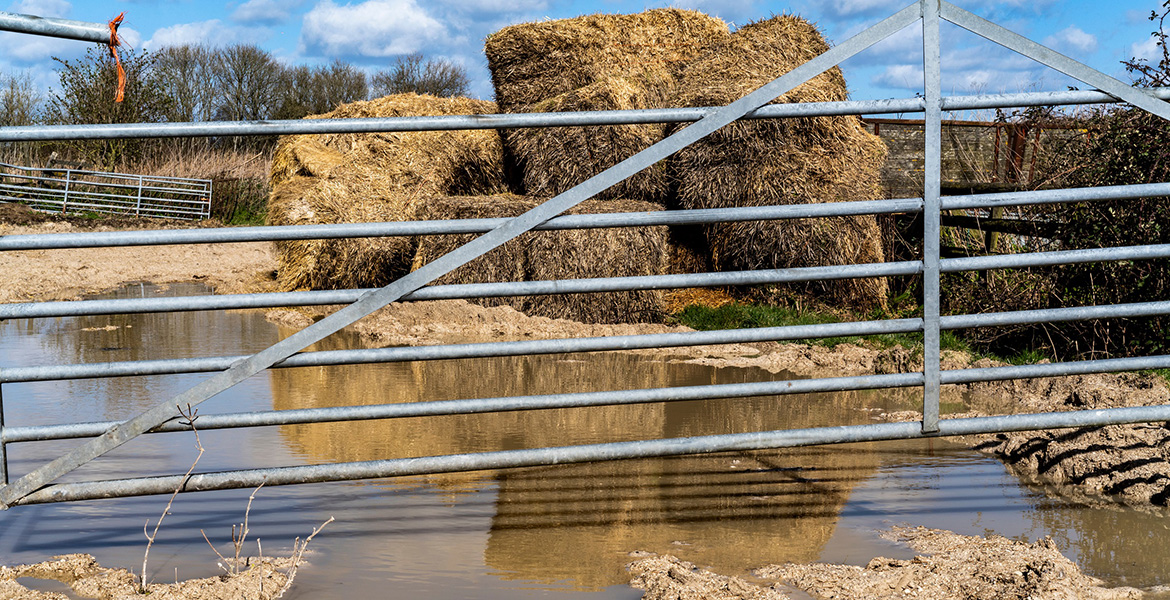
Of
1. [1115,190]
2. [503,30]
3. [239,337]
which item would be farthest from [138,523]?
[503,30]

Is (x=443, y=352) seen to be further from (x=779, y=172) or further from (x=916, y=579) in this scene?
(x=779, y=172)

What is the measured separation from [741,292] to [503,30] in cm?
430

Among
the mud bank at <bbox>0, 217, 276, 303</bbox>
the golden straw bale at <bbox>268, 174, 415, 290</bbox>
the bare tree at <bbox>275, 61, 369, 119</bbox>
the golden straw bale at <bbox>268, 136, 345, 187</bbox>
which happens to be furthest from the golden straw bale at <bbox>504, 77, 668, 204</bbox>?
the bare tree at <bbox>275, 61, 369, 119</bbox>

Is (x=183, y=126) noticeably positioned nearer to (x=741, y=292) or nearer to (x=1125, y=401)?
(x=1125, y=401)

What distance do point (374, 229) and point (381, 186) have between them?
8247 millimetres

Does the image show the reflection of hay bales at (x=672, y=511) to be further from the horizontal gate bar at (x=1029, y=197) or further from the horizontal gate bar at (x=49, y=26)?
the horizontal gate bar at (x=49, y=26)

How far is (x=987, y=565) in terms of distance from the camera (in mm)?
3004

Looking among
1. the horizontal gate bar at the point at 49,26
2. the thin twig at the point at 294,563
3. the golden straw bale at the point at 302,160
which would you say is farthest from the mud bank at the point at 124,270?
the thin twig at the point at 294,563

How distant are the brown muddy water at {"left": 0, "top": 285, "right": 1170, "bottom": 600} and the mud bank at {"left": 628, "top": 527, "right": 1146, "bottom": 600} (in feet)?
0.35

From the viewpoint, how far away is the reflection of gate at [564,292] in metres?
2.71

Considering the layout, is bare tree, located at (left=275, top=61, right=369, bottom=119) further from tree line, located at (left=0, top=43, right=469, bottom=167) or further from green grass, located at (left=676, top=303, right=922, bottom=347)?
green grass, located at (left=676, top=303, right=922, bottom=347)

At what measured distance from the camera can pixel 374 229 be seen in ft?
9.11

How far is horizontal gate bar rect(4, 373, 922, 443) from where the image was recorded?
2734 mm

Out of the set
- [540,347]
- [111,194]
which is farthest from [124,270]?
[111,194]
